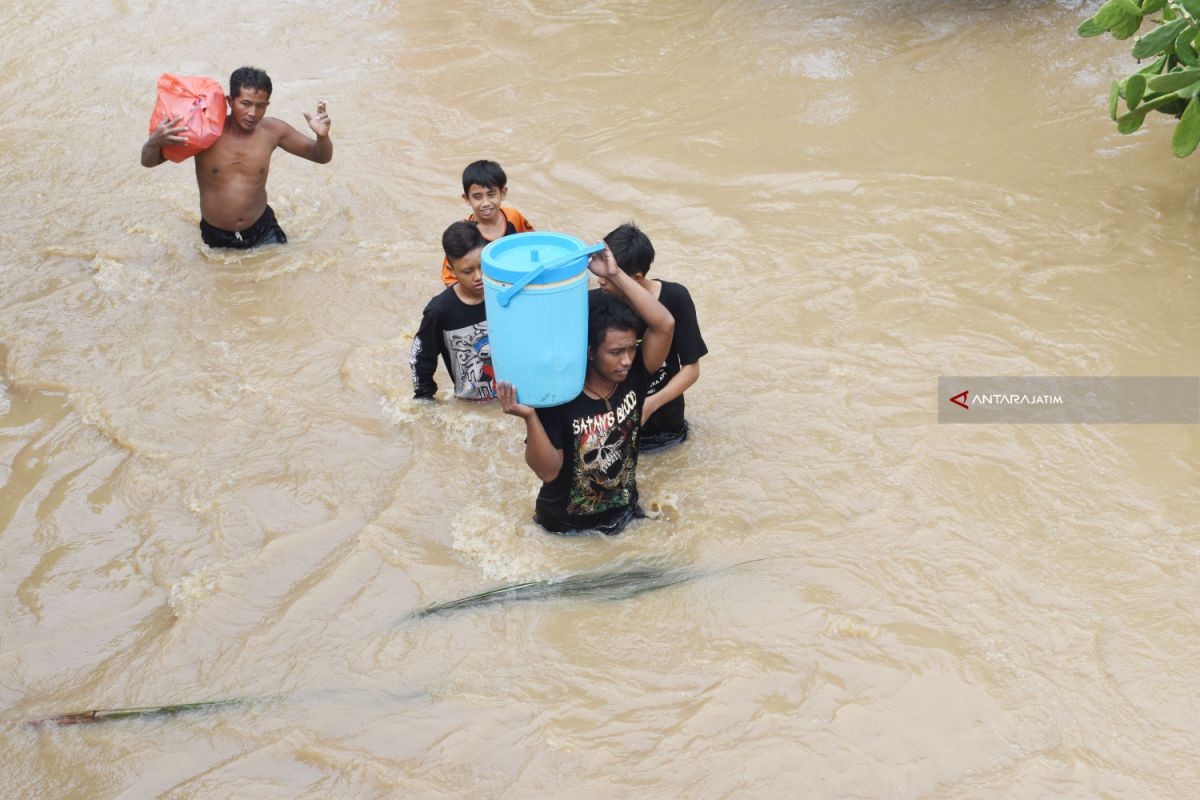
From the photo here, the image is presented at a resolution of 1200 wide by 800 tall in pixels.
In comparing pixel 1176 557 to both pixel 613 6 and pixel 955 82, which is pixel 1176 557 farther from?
pixel 613 6

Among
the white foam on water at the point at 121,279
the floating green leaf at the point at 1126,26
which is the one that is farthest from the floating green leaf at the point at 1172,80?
the white foam on water at the point at 121,279

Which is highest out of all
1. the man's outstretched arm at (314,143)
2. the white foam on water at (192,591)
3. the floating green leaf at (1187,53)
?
the floating green leaf at (1187,53)

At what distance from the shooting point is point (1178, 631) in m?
3.71

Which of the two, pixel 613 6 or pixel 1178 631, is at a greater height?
pixel 613 6

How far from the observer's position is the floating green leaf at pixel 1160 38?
510 cm

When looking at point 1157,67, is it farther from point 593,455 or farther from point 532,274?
point 532,274

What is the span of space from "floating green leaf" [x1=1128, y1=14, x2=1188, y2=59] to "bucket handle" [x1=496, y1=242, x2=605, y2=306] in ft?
10.4

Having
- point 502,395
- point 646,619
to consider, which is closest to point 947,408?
point 646,619

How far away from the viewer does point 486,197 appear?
486 cm

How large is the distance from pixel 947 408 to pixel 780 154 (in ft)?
9.63

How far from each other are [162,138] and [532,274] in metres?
3.49

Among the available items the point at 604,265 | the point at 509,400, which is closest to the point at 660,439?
the point at 604,265

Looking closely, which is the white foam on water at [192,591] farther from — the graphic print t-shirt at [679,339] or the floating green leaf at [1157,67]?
the floating green leaf at [1157,67]

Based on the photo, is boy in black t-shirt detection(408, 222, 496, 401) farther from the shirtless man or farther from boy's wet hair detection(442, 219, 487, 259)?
the shirtless man
